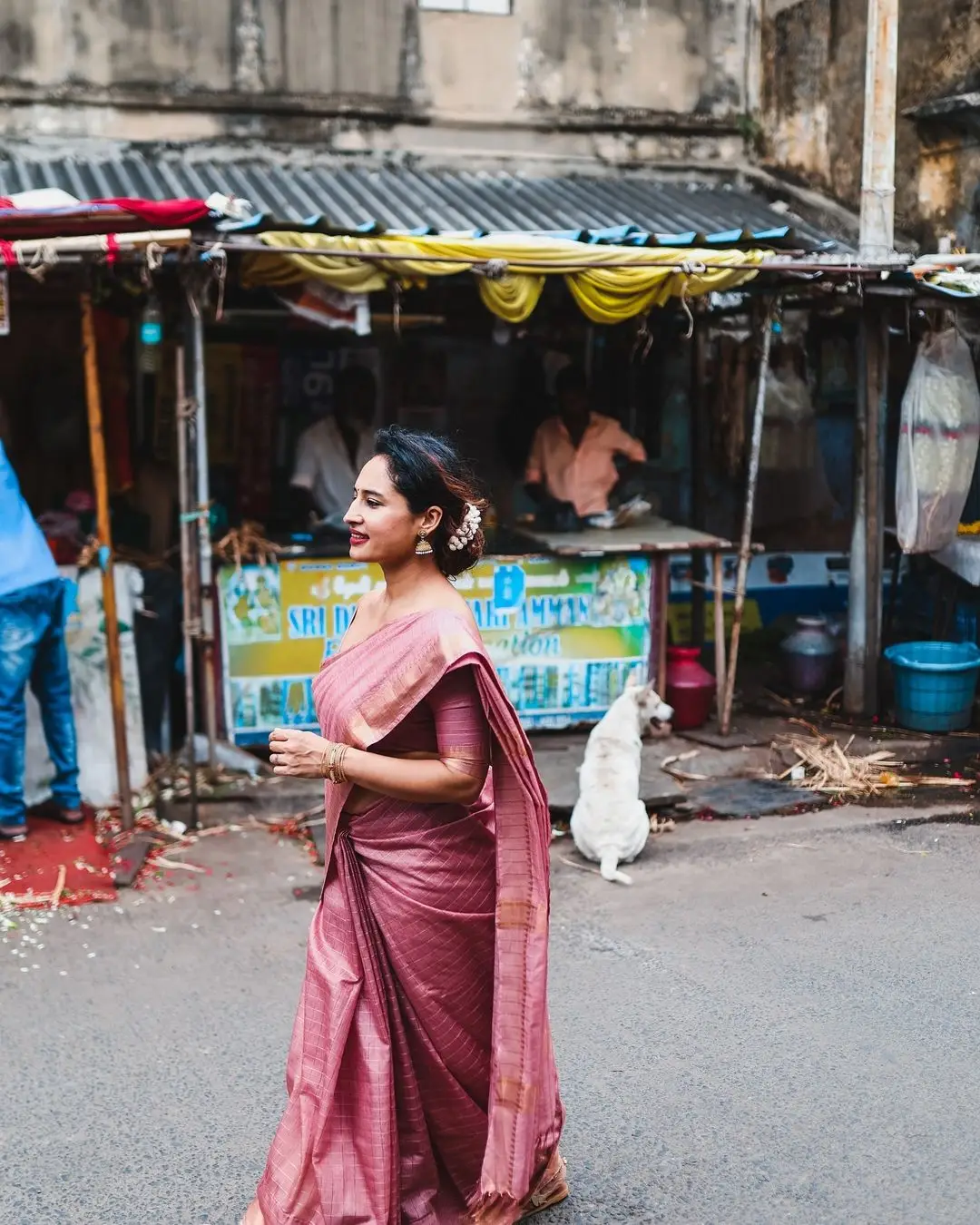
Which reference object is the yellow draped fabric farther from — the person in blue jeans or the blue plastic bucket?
the blue plastic bucket

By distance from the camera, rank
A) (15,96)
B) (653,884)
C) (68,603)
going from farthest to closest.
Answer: (15,96), (68,603), (653,884)

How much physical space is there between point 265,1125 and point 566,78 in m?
8.38

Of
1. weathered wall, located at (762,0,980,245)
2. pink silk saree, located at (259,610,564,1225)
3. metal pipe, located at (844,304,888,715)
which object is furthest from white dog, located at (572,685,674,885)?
weathered wall, located at (762,0,980,245)

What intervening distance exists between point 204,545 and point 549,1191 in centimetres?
430

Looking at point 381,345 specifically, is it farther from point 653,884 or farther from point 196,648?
point 653,884

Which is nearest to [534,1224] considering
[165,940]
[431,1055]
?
[431,1055]

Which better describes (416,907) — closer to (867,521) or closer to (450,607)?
(450,607)

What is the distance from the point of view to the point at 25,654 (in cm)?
638

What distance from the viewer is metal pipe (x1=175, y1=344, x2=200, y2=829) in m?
6.76

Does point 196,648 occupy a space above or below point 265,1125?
above

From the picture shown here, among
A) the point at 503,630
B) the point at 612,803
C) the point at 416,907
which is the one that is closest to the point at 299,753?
the point at 416,907

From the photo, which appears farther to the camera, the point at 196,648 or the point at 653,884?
the point at 196,648

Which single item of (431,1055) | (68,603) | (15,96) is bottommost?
(431,1055)

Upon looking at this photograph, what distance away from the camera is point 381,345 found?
408 inches
